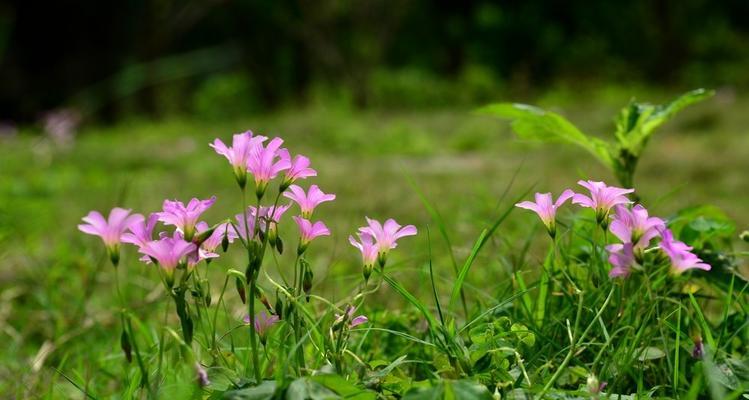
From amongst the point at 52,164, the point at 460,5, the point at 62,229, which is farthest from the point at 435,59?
the point at 62,229

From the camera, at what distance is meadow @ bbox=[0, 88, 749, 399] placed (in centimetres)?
95

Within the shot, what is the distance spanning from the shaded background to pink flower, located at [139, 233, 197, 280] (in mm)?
11571

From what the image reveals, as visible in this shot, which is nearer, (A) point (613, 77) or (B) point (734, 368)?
(B) point (734, 368)

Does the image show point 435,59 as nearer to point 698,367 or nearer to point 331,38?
point 331,38

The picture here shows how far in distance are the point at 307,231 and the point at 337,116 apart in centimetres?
801

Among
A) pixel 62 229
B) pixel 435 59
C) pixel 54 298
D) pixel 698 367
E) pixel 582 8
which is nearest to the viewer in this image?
pixel 698 367

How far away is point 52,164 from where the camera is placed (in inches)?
237

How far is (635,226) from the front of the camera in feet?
2.92

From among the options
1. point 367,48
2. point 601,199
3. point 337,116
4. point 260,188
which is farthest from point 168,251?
point 367,48

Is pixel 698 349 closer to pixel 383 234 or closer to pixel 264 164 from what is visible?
pixel 383 234

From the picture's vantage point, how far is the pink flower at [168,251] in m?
0.81

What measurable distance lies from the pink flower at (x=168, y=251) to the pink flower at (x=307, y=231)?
0.15 metres

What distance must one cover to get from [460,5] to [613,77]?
14.1ft

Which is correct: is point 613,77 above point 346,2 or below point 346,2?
below
